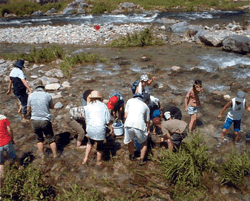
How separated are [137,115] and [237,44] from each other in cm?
1130

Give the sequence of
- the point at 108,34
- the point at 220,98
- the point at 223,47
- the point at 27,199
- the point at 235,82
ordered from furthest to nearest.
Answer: the point at 108,34 → the point at 223,47 → the point at 235,82 → the point at 220,98 → the point at 27,199

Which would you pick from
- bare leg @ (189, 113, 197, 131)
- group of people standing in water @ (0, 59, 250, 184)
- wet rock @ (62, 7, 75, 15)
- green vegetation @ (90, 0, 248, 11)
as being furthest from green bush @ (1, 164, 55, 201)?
wet rock @ (62, 7, 75, 15)

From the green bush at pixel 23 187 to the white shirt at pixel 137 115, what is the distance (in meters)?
1.97

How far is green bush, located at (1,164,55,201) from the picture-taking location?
3912mm

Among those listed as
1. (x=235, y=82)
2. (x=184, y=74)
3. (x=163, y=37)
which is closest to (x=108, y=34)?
(x=163, y=37)

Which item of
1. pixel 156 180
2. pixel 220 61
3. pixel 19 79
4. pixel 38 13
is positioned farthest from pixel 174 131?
pixel 38 13

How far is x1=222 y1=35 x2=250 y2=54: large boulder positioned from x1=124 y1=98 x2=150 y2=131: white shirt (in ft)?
35.8

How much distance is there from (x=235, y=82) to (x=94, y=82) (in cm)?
600

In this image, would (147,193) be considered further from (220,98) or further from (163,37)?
(163,37)

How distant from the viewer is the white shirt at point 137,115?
15.1ft

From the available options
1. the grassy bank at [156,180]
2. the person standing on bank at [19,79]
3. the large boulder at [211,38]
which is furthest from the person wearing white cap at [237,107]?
the large boulder at [211,38]

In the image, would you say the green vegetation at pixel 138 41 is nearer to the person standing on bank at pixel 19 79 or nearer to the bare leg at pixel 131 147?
the person standing on bank at pixel 19 79

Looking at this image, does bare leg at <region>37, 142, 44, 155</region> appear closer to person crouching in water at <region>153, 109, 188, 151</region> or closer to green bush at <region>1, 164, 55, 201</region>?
green bush at <region>1, 164, 55, 201</region>

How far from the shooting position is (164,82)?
9.98m
